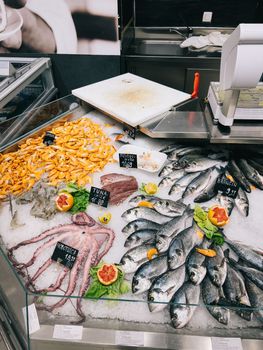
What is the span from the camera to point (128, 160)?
6.88ft

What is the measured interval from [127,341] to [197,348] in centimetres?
30

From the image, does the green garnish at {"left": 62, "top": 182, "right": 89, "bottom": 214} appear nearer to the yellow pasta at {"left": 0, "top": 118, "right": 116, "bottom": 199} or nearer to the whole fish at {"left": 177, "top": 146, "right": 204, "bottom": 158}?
the yellow pasta at {"left": 0, "top": 118, "right": 116, "bottom": 199}

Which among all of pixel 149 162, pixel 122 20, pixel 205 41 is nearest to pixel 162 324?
pixel 149 162

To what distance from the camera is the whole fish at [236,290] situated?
130cm

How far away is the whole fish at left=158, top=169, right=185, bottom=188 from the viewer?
1.97m

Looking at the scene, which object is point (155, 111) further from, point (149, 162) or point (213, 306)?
point (213, 306)

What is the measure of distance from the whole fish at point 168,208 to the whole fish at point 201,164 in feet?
1.24

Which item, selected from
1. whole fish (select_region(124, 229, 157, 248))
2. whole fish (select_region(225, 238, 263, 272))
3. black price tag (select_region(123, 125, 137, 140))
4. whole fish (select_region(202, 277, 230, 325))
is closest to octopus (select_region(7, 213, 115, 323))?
whole fish (select_region(124, 229, 157, 248))

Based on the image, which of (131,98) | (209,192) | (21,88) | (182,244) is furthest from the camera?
(21,88)

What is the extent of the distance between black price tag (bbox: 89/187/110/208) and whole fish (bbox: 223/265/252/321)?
2.68 feet

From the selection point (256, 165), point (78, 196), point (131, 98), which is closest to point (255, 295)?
point (256, 165)

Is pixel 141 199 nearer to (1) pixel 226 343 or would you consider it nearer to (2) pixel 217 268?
(2) pixel 217 268

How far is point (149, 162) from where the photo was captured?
2.11m

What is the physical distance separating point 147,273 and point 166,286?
0.12 meters
